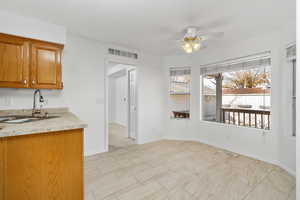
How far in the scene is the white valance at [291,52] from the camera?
2360 millimetres

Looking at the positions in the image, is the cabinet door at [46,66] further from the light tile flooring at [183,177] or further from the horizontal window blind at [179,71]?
the horizontal window blind at [179,71]

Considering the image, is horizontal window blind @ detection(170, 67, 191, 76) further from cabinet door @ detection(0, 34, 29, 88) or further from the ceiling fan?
cabinet door @ detection(0, 34, 29, 88)

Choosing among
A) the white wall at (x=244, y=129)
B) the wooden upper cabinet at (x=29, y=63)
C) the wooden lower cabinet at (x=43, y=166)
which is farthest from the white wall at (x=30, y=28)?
the white wall at (x=244, y=129)

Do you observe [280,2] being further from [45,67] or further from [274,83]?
[45,67]

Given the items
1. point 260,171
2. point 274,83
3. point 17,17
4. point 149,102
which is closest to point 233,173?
point 260,171

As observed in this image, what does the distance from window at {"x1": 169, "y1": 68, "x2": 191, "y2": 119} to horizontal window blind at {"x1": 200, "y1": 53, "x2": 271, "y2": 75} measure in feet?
1.75

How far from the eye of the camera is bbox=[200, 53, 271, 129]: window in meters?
3.01

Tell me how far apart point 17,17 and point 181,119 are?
4164 millimetres

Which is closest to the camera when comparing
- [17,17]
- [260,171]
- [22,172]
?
[22,172]

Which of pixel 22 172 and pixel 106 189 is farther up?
pixel 22 172

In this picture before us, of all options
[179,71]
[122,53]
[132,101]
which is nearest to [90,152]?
[132,101]

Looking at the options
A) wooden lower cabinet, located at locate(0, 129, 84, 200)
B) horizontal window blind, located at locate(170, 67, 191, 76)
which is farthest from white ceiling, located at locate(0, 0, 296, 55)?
wooden lower cabinet, located at locate(0, 129, 84, 200)

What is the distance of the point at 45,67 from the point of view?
2.36m

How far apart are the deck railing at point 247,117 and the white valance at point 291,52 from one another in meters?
1.10
